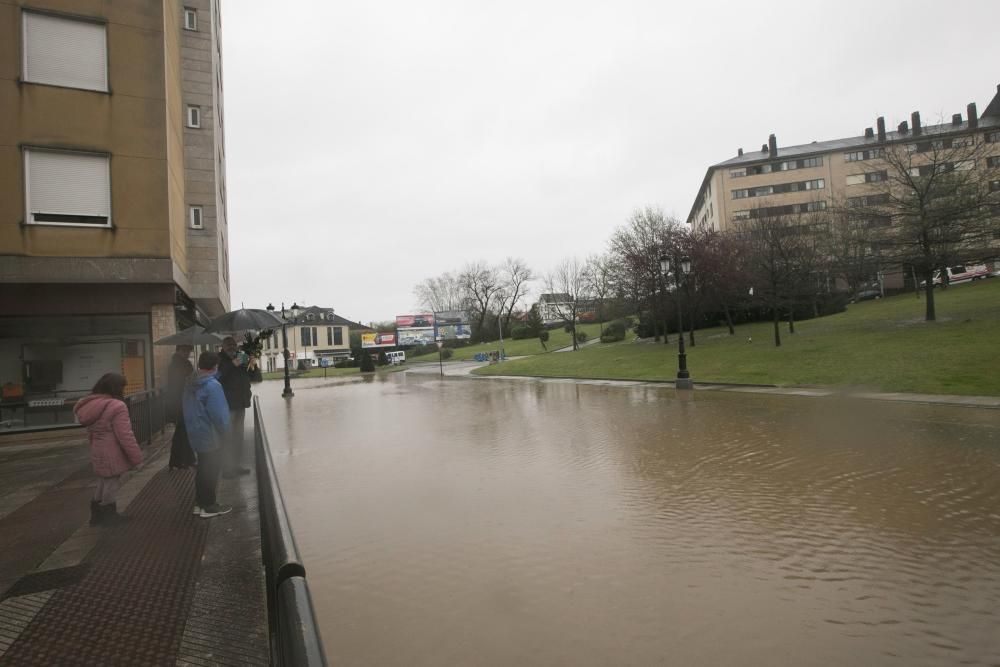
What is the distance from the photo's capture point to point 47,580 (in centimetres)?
436

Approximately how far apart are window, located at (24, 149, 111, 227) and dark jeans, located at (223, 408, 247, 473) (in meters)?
7.54

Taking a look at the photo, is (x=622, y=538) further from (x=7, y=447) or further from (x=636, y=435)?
(x=7, y=447)

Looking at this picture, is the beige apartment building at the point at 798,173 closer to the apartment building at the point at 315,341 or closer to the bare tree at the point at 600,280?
the bare tree at the point at 600,280

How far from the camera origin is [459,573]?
449cm

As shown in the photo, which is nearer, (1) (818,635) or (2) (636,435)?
(1) (818,635)

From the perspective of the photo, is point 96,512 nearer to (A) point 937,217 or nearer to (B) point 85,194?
→ (B) point 85,194

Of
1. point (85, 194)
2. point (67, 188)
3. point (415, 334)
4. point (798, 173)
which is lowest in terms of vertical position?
point (415, 334)

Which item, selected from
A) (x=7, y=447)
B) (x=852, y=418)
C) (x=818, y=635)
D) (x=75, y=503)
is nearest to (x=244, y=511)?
(x=75, y=503)

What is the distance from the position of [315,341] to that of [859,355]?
77971mm

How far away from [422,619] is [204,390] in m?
3.90

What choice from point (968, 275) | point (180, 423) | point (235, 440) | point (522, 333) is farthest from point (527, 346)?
point (180, 423)

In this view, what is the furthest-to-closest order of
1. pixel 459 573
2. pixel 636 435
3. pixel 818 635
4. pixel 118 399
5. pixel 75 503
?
pixel 636 435 < pixel 75 503 < pixel 118 399 < pixel 459 573 < pixel 818 635

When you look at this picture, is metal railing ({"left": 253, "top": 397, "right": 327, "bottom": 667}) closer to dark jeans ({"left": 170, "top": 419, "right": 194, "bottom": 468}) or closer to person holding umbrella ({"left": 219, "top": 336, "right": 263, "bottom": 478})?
person holding umbrella ({"left": 219, "top": 336, "right": 263, "bottom": 478})

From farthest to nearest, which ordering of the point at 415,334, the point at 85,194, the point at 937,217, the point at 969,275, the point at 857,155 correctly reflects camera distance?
the point at 415,334, the point at 857,155, the point at 969,275, the point at 937,217, the point at 85,194
